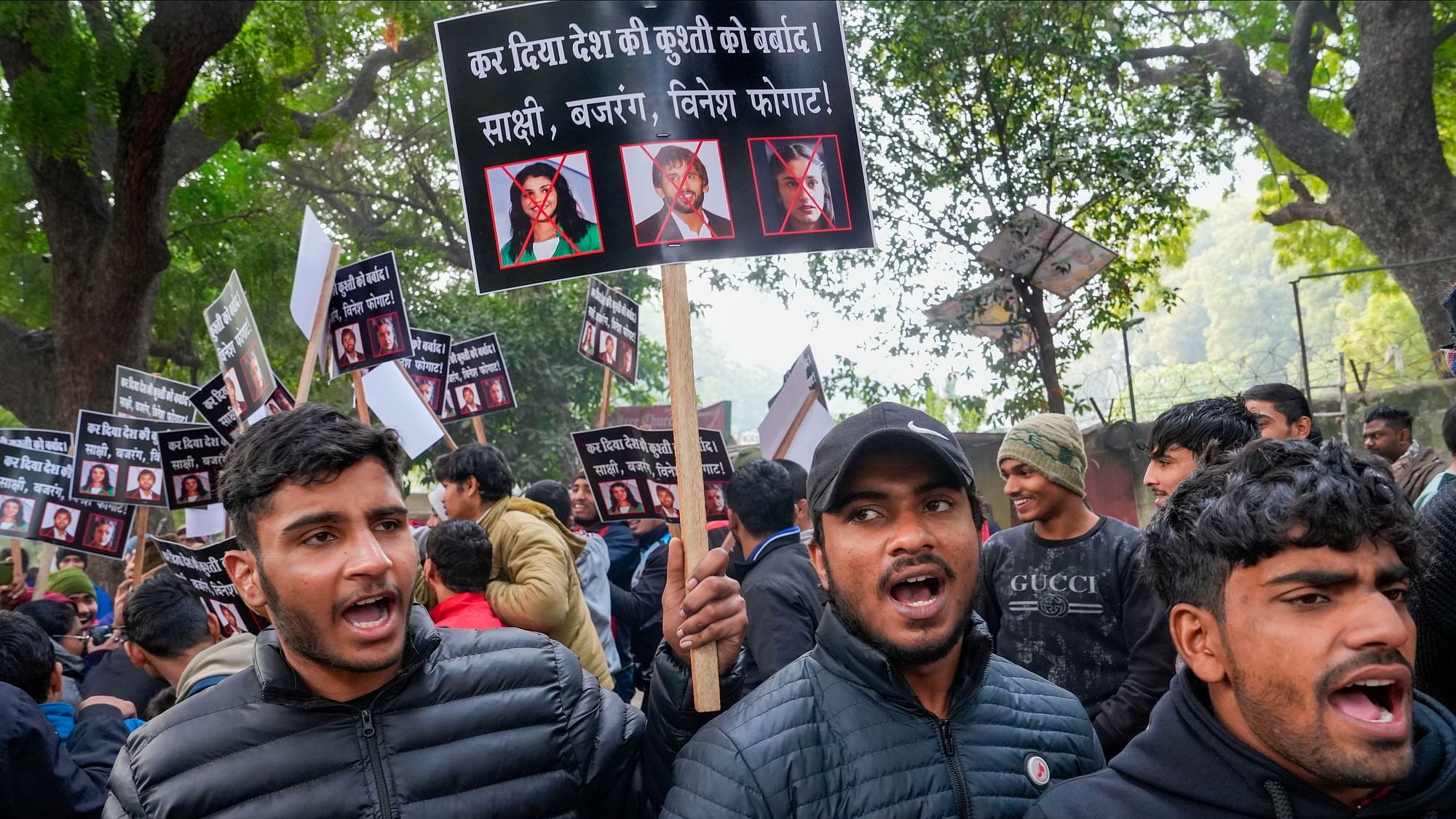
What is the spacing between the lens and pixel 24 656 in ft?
12.9

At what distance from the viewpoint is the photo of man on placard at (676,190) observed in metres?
2.82

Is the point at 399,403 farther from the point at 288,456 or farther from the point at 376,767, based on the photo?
the point at 376,767

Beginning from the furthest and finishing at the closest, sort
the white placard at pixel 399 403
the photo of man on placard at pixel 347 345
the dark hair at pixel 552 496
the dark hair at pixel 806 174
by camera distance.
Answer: the white placard at pixel 399 403, the dark hair at pixel 552 496, the photo of man on placard at pixel 347 345, the dark hair at pixel 806 174

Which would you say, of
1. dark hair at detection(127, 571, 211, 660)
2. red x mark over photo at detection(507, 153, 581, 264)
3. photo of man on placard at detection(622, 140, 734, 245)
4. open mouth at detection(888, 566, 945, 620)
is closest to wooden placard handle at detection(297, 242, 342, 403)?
dark hair at detection(127, 571, 211, 660)

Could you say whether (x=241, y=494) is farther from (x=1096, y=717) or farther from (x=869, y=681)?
(x=1096, y=717)

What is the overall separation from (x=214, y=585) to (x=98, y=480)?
9.88ft

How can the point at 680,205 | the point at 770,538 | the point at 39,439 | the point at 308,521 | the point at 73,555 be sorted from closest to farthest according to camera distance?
the point at 308,521 < the point at 680,205 < the point at 770,538 < the point at 39,439 < the point at 73,555

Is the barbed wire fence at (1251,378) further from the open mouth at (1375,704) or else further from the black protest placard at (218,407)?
the open mouth at (1375,704)

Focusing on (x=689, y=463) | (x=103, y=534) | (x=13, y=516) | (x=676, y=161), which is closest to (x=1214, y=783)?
(x=689, y=463)

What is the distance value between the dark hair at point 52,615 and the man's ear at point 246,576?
3.94m

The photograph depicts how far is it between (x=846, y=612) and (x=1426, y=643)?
4.47ft

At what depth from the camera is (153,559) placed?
716cm

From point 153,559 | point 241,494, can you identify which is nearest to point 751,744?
point 241,494

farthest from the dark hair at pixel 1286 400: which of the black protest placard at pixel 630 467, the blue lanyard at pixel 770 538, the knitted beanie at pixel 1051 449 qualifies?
the black protest placard at pixel 630 467
